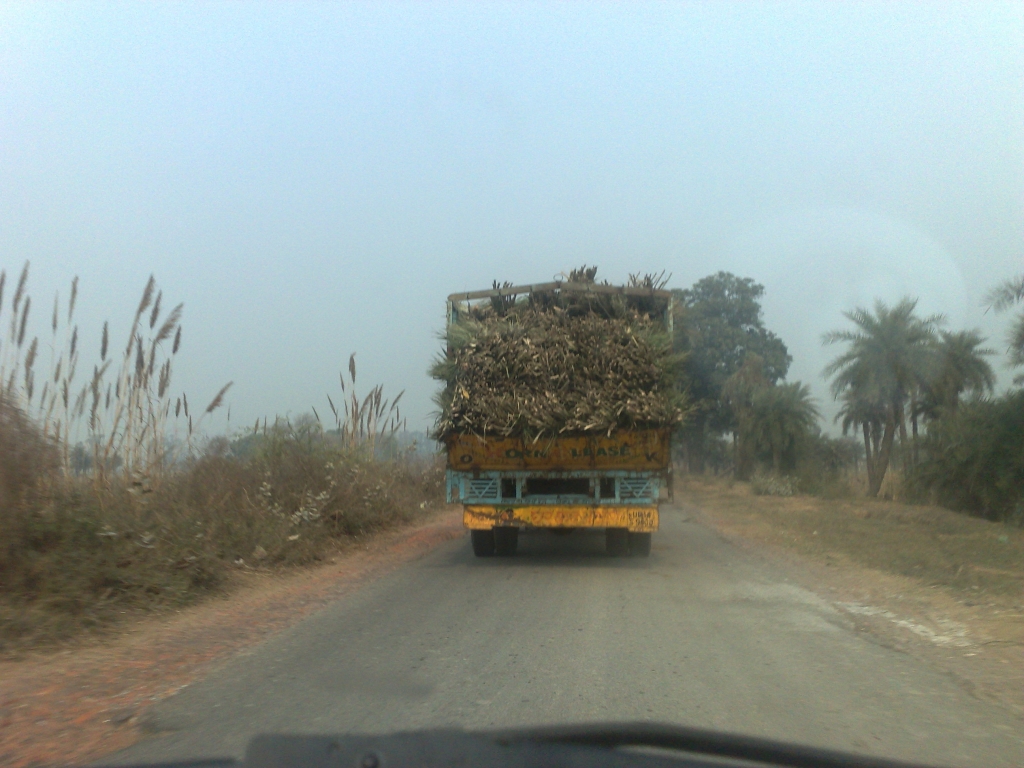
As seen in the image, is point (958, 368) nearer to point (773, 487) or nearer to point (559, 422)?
point (773, 487)

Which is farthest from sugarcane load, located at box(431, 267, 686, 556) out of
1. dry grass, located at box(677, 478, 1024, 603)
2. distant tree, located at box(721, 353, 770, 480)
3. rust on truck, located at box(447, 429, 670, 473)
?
distant tree, located at box(721, 353, 770, 480)

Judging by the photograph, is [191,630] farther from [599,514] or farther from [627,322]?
[627,322]

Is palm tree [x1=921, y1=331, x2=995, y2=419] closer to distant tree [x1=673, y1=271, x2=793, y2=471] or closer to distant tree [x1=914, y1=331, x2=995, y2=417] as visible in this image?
distant tree [x1=914, y1=331, x2=995, y2=417]

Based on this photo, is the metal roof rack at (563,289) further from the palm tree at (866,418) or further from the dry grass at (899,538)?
the palm tree at (866,418)

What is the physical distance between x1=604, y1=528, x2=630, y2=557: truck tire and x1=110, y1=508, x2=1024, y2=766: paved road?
6.91 ft

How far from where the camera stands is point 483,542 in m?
11.1

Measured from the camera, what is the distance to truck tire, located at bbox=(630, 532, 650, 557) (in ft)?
36.7

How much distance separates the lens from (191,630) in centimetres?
671

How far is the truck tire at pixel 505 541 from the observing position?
11.3 m

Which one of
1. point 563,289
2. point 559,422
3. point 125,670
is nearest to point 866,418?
point 563,289

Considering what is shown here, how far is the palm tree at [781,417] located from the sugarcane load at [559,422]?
22.9 meters

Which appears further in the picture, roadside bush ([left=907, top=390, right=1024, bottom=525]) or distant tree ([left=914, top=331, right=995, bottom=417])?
distant tree ([left=914, top=331, right=995, bottom=417])

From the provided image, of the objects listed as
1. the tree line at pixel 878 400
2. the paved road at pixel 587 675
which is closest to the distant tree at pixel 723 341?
the tree line at pixel 878 400

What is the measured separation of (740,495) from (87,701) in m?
23.6
